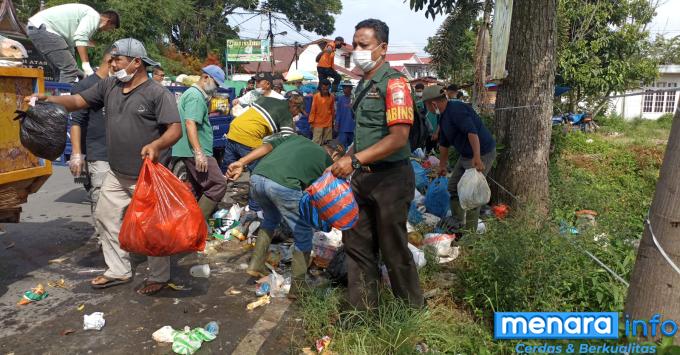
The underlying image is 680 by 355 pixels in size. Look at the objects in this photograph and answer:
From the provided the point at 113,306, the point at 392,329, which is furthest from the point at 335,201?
the point at 113,306

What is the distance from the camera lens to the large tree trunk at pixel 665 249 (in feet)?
7.13

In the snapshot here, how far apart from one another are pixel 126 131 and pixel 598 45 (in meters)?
14.2

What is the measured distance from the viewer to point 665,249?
87.4 inches

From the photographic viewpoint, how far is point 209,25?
34.7 metres

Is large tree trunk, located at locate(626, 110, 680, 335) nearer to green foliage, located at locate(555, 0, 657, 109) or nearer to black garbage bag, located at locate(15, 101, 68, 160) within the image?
black garbage bag, located at locate(15, 101, 68, 160)

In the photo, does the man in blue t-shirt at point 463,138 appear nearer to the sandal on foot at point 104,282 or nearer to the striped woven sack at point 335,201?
the striped woven sack at point 335,201

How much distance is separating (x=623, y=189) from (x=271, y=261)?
6.52 metres

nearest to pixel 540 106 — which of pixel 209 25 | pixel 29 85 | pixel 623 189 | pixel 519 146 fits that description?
pixel 519 146

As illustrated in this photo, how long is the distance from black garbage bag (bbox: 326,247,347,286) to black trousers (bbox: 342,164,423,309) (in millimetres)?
826

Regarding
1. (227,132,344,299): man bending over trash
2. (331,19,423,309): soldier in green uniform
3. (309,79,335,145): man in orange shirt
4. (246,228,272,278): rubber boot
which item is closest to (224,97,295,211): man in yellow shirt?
(227,132,344,299): man bending over trash

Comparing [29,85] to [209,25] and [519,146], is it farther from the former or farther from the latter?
[209,25]

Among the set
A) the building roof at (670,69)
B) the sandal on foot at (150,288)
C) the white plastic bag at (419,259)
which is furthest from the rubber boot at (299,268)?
the building roof at (670,69)

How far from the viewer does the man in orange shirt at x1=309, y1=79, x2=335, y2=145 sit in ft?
35.4

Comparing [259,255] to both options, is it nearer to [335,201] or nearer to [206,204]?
[206,204]
